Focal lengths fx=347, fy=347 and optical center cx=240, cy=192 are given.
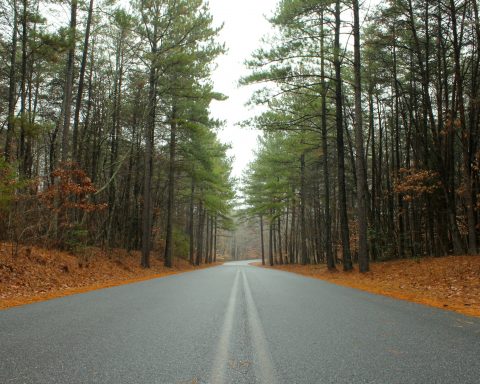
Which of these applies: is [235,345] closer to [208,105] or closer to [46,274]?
[46,274]

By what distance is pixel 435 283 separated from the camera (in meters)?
9.68

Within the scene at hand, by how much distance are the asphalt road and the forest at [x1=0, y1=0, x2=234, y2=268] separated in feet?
25.7

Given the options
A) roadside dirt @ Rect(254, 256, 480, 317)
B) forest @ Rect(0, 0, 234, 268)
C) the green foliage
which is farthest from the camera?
the green foliage

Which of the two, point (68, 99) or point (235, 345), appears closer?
point (235, 345)

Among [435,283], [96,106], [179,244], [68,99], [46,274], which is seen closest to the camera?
[435,283]

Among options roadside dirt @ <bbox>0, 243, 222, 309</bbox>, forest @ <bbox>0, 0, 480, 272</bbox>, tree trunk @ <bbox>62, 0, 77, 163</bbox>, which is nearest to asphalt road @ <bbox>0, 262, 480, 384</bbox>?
roadside dirt @ <bbox>0, 243, 222, 309</bbox>

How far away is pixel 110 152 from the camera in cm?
2125

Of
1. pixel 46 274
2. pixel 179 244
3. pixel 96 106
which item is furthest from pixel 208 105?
pixel 46 274

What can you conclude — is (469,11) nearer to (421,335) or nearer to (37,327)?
(421,335)

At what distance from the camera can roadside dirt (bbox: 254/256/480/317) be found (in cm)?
680

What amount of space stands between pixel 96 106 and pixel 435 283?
67.3 feet

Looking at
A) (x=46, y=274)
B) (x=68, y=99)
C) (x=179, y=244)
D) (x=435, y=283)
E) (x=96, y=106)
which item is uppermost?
(x=96, y=106)

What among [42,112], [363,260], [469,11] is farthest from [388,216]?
[42,112]

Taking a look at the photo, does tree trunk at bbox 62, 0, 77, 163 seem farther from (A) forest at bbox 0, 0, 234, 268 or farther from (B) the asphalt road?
(B) the asphalt road
